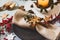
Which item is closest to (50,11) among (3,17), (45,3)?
(45,3)

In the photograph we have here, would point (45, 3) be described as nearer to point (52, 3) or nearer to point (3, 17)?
point (52, 3)

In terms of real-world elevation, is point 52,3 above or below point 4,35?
above

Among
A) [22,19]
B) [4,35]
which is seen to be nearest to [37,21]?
[22,19]

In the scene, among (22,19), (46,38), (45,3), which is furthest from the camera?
(45,3)

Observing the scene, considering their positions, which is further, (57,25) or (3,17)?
(3,17)

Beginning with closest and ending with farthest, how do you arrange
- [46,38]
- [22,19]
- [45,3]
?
[46,38], [22,19], [45,3]

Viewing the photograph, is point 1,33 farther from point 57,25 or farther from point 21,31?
point 57,25
